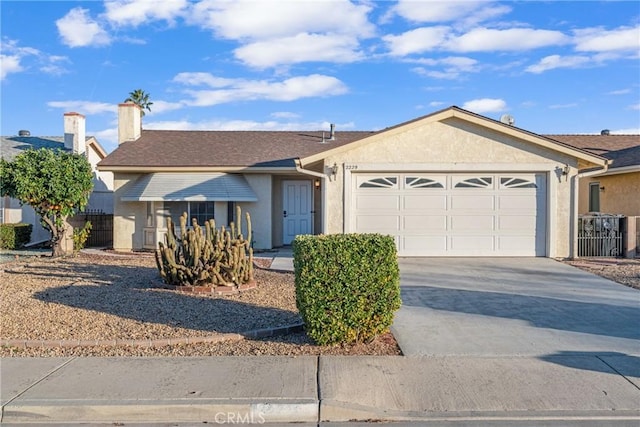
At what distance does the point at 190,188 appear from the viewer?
16.0m

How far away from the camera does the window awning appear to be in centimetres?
1575

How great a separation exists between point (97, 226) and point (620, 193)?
18.6 m

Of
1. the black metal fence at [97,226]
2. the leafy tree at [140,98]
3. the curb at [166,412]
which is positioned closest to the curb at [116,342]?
the curb at [166,412]

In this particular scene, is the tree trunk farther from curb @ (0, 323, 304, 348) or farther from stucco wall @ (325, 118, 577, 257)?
curb @ (0, 323, 304, 348)

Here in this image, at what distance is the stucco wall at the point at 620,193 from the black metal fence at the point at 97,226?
17921 mm

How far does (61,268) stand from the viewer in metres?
12.6

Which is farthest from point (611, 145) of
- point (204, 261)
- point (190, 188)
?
point (204, 261)

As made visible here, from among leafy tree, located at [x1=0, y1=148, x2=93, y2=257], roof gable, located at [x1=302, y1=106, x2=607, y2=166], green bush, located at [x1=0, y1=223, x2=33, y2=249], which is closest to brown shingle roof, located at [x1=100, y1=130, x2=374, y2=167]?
leafy tree, located at [x1=0, y1=148, x2=93, y2=257]

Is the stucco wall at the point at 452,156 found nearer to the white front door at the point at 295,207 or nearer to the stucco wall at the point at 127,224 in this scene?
the white front door at the point at 295,207

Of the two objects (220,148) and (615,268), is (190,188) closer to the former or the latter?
(220,148)

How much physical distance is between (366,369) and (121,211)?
1345 centimetres

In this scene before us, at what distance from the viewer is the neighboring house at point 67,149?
1953 centimetres

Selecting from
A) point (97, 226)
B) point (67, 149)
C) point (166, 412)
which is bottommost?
point (166, 412)

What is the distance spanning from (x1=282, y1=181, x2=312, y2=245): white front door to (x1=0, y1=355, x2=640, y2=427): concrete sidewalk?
11816mm
